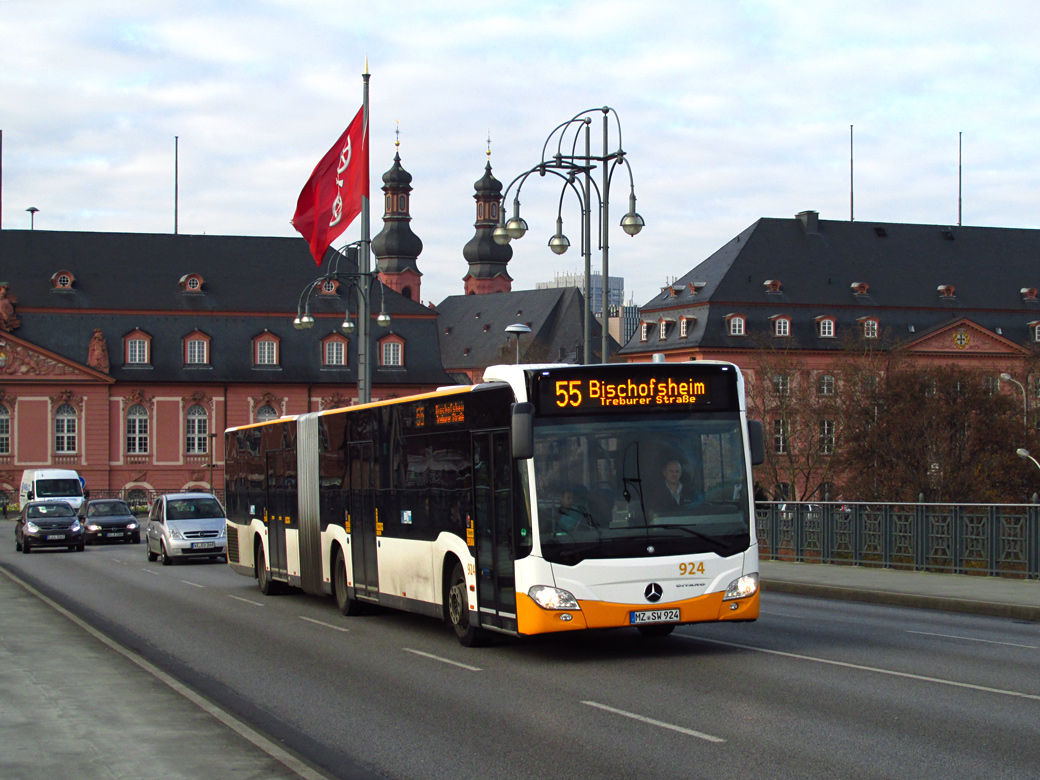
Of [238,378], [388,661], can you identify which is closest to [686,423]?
[388,661]

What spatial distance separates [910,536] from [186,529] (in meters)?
18.0

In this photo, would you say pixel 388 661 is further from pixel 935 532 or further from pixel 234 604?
pixel 935 532

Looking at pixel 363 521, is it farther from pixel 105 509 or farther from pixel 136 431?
pixel 136 431

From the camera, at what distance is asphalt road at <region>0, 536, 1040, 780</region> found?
9062mm

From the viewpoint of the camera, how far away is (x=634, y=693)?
11.9 meters

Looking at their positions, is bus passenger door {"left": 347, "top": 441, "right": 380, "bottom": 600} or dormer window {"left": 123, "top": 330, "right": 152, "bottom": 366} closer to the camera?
bus passenger door {"left": 347, "top": 441, "right": 380, "bottom": 600}

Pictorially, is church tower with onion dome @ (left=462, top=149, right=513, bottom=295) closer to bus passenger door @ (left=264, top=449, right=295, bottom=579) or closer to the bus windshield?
bus passenger door @ (left=264, top=449, right=295, bottom=579)

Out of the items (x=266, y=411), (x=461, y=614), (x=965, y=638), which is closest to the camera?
(x=461, y=614)

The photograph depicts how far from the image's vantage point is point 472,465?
15.2 meters

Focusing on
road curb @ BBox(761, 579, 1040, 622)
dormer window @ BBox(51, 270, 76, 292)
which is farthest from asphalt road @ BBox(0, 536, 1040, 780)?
dormer window @ BBox(51, 270, 76, 292)

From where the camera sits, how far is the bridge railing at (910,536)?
23.3m

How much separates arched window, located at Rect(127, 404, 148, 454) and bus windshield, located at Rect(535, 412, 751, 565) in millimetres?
83774

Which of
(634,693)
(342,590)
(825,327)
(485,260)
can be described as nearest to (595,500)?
(634,693)

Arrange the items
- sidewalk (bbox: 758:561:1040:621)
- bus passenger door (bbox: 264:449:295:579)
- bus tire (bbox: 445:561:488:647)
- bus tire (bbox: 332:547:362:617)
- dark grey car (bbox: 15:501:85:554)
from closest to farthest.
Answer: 1. bus tire (bbox: 445:561:488:647)
2. sidewalk (bbox: 758:561:1040:621)
3. bus tire (bbox: 332:547:362:617)
4. bus passenger door (bbox: 264:449:295:579)
5. dark grey car (bbox: 15:501:85:554)
